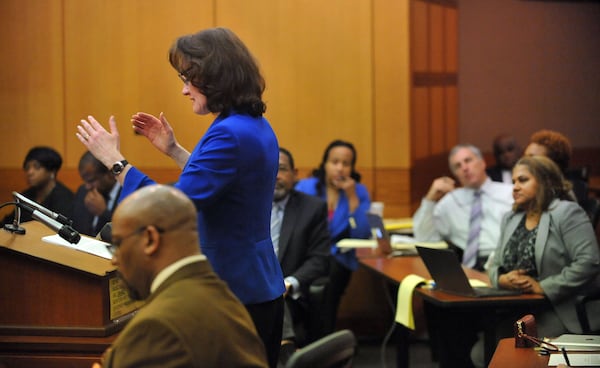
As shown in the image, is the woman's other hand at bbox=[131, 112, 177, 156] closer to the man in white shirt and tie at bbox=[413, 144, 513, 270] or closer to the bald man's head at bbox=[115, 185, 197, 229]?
the bald man's head at bbox=[115, 185, 197, 229]

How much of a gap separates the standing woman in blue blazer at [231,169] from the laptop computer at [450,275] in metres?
1.60

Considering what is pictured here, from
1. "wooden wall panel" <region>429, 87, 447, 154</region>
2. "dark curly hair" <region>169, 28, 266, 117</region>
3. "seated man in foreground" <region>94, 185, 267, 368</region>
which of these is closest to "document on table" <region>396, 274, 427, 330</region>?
"dark curly hair" <region>169, 28, 266, 117</region>

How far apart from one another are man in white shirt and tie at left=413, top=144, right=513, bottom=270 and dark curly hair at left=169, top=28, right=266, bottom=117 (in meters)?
3.16

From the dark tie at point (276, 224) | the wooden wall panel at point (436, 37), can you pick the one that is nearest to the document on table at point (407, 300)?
the dark tie at point (276, 224)

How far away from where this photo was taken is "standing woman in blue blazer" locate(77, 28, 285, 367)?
2.32m

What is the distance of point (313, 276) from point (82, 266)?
229 cm

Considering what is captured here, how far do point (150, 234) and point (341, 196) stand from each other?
4.38m

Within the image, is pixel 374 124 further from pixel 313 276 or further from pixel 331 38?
pixel 313 276

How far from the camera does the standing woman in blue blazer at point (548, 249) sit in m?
3.94

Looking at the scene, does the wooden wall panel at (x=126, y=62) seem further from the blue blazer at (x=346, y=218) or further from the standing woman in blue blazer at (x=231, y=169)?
the standing woman in blue blazer at (x=231, y=169)

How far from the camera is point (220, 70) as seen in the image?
239cm

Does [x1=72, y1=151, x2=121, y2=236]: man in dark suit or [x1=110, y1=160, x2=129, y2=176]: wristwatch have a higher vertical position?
[x1=110, y1=160, x2=129, y2=176]: wristwatch

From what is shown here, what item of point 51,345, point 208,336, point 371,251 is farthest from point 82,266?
point 371,251

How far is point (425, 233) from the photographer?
5.69m
